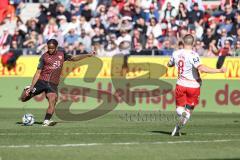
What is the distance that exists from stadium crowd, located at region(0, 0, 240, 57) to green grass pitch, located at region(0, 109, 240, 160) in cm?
585

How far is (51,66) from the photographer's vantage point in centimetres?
1934

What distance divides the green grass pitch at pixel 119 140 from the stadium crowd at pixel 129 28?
19.2 ft

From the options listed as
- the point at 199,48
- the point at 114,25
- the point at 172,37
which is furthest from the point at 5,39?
the point at 199,48

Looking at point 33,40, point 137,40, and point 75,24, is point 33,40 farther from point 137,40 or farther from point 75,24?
point 137,40

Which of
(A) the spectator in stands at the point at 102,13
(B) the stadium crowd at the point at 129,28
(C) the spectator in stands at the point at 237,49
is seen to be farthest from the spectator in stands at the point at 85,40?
(C) the spectator in stands at the point at 237,49

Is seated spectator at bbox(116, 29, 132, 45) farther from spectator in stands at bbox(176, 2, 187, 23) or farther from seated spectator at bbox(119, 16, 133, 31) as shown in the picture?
spectator in stands at bbox(176, 2, 187, 23)

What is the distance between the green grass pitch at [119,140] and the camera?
12.7m

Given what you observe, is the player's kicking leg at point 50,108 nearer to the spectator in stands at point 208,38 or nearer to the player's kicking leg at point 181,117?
the player's kicking leg at point 181,117

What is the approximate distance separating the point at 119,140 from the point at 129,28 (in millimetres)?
13469

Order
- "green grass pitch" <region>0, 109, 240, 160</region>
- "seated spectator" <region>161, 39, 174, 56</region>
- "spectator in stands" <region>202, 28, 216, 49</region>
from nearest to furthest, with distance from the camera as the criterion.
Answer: "green grass pitch" <region>0, 109, 240, 160</region>
"seated spectator" <region>161, 39, 174, 56</region>
"spectator in stands" <region>202, 28, 216, 49</region>

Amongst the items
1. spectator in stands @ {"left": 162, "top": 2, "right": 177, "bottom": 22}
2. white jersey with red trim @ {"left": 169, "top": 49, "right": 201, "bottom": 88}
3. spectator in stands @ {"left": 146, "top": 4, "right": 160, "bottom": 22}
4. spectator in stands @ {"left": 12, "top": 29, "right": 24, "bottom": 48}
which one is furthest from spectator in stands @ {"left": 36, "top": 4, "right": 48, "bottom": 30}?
white jersey with red trim @ {"left": 169, "top": 49, "right": 201, "bottom": 88}

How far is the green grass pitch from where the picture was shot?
12664 mm

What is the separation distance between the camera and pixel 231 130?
712 inches

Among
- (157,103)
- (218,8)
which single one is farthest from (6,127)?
(218,8)
